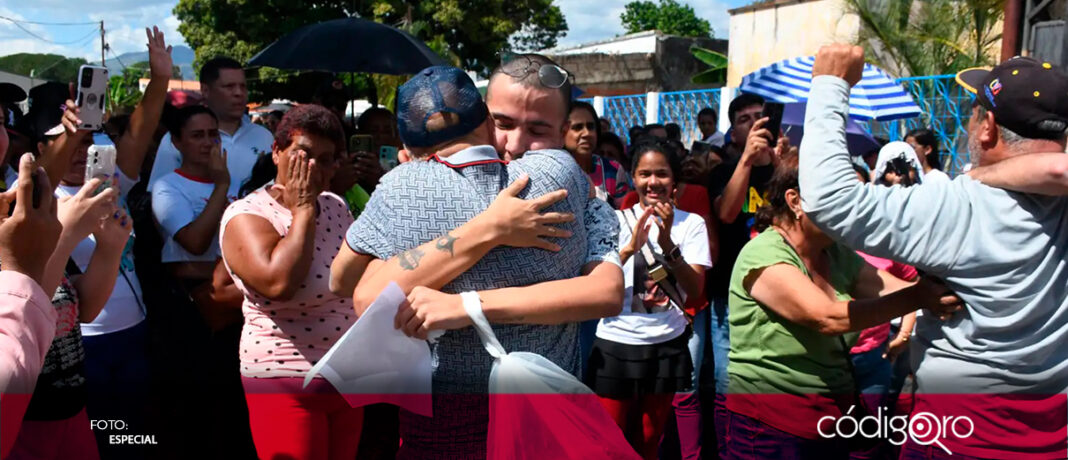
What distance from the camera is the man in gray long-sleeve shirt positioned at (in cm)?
222

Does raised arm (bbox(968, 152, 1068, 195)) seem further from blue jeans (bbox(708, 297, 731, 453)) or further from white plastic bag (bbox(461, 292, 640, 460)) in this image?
blue jeans (bbox(708, 297, 731, 453))

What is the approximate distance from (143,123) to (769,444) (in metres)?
3.27

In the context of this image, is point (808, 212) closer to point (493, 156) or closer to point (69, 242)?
point (493, 156)

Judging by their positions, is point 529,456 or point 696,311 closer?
point 529,456

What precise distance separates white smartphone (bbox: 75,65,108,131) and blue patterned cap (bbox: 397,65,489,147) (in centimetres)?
204

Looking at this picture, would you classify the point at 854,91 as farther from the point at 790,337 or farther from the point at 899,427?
the point at 790,337

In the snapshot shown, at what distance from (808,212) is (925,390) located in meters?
0.67

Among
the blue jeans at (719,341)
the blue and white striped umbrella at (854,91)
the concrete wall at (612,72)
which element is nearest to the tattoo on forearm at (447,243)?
the blue jeans at (719,341)

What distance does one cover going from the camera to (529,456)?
1.90 m

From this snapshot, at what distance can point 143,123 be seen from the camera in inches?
162

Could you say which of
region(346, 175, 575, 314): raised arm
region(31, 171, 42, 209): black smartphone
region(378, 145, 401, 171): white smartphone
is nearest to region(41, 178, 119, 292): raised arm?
region(31, 171, 42, 209): black smartphone

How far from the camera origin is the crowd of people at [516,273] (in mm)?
2012

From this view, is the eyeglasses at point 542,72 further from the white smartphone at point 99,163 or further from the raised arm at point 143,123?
the raised arm at point 143,123

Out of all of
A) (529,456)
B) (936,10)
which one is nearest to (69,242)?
(529,456)
